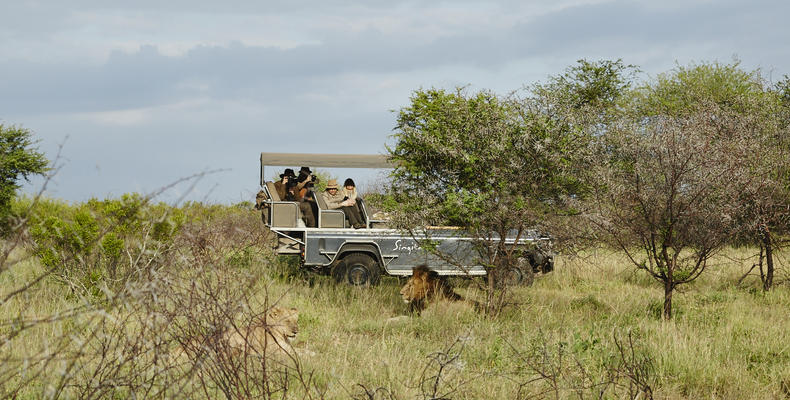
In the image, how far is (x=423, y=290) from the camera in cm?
919

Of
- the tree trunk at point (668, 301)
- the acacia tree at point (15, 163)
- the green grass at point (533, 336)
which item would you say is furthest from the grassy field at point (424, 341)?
the acacia tree at point (15, 163)

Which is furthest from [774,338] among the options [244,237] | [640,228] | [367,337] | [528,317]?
[244,237]

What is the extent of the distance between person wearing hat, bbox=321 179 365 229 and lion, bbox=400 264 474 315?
→ 3.00 metres

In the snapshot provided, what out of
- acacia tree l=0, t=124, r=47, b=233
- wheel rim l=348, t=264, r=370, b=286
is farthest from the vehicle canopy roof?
acacia tree l=0, t=124, r=47, b=233

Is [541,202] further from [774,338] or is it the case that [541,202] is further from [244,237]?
[244,237]

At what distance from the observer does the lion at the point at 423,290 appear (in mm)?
9164

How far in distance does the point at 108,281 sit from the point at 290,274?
3489 millimetres

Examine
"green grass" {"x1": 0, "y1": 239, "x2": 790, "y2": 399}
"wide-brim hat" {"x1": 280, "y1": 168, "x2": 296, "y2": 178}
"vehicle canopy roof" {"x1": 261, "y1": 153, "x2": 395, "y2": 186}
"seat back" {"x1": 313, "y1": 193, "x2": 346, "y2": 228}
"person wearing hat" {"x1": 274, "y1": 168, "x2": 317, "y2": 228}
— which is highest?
"vehicle canopy roof" {"x1": 261, "y1": 153, "x2": 395, "y2": 186}

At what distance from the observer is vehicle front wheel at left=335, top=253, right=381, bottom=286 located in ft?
38.0

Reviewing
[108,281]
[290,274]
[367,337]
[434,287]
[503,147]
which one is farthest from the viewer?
[290,274]

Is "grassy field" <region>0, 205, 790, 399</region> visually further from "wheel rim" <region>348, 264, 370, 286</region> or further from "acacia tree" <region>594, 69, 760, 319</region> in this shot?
"acacia tree" <region>594, 69, 760, 319</region>

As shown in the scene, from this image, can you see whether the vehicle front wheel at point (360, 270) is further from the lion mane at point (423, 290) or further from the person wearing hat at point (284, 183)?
the lion mane at point (423, 290)

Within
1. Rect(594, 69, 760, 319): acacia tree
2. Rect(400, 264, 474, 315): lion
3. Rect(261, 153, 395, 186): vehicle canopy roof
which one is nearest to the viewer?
Rect(594, 69, 760, 319): acacia tree

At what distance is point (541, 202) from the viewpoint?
886 cm
